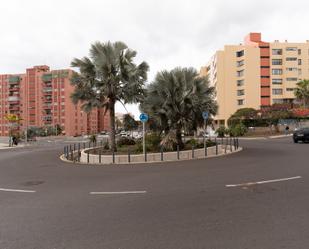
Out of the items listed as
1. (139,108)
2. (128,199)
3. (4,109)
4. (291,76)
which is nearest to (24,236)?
(128,199)

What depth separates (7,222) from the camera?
5.52 metres

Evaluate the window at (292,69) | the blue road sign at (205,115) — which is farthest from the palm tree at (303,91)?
the blue road sign at (205,115)

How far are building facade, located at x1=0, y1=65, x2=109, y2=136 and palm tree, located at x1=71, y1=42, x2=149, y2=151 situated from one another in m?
96.8

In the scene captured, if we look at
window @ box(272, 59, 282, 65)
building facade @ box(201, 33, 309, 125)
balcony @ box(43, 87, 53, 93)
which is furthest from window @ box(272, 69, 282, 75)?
balcony @ box(43, 87, 53, 93)

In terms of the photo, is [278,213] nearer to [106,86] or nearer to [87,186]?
[87,186]

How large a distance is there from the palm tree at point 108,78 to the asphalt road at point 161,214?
10.2 metres

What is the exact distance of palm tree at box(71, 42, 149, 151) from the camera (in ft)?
62.3

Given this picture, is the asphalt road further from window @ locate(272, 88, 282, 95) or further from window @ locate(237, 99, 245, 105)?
window @ locate(272, 88, 282, 95)

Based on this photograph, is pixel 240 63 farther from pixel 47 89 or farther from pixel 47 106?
pixel 47 106

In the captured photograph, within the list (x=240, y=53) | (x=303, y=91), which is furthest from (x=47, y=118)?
(x=303, y=91)

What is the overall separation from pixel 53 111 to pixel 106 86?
10408 cm

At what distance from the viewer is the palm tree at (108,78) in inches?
747

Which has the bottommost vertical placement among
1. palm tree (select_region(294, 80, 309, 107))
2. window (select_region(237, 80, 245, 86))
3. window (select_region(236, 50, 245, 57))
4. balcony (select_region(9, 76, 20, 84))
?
palm tree (select_region(294, 80, 309, 107))

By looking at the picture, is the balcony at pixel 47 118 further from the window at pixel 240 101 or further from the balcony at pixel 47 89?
the window at pixel 240 101
